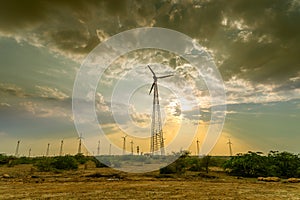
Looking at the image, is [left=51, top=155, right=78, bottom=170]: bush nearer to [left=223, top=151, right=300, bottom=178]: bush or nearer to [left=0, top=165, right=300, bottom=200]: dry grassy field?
[left=0, top=165, right=300, bottom=200]: dry grassy field

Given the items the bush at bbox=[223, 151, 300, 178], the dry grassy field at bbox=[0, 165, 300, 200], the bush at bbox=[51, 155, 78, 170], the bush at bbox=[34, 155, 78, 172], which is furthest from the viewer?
the bush at bbox=[51, 155, 78, 170]

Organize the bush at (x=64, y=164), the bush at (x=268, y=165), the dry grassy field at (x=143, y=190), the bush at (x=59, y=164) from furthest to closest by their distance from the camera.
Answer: the bush at (x=64, y=164)
the bush at (x=59, y=164)
the bush at (x=268, y=165)
the dry grassy field at (x=143, y=190)

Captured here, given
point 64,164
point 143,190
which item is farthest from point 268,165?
point 64,164

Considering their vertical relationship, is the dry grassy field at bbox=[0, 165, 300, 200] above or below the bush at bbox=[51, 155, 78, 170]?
below

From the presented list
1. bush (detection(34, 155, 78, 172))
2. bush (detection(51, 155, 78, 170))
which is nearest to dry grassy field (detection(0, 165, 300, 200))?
bush (detection(34, 155, 78, 172))

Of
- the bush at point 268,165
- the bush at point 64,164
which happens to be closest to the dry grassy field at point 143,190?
the bush at point 268,165

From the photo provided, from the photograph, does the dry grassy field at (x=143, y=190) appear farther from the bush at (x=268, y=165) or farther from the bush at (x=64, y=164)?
the bush at (x=64, y=164)

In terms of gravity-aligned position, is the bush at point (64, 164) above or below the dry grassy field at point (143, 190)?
above

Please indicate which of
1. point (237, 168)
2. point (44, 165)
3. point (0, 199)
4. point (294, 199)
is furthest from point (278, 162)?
point (44, 165)

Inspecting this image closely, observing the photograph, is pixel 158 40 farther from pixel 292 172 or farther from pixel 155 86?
pixel 292 172

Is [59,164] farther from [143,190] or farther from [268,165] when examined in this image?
[268,165]

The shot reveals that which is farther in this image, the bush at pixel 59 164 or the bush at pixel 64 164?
the bush at pixel 64 164

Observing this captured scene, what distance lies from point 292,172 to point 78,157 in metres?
40.8

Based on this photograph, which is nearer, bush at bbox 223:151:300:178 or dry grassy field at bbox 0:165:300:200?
dry grassy field at bbox 0:165:300:200
